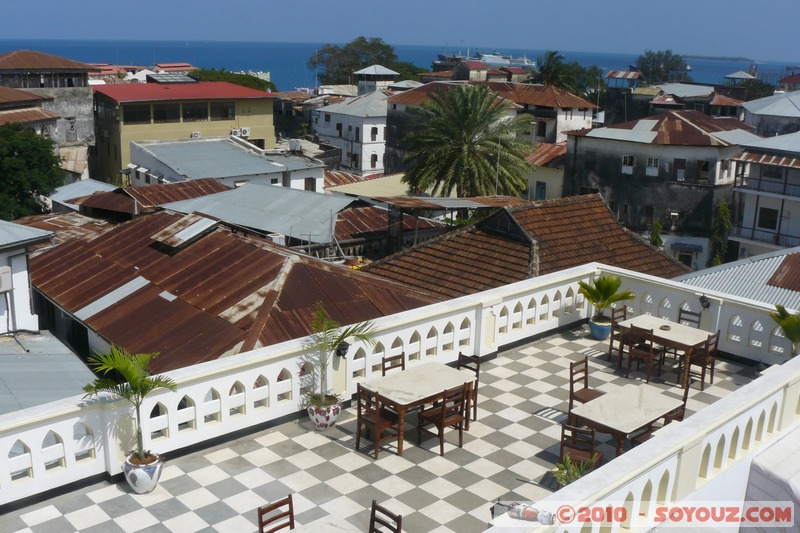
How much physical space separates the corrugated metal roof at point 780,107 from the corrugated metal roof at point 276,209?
2151 inches

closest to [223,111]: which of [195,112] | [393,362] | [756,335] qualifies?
[195,112]

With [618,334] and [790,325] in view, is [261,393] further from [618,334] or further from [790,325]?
[790,325]

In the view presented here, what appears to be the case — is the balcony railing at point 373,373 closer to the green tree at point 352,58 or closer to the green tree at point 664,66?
the green tree at point 352,58

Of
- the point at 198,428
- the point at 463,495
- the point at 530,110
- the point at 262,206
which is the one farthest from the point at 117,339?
the point at 530,110

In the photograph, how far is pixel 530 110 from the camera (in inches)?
3155

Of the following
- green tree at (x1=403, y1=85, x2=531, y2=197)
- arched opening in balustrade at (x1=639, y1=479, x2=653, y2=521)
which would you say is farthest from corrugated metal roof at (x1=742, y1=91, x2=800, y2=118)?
arched opening in balustrade at (x1=639, y1=479, x2=653, y2=521)

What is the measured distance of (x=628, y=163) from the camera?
60750 mm

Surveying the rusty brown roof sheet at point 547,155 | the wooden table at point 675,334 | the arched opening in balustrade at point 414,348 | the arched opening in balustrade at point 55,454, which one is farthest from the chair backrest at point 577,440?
the rusty brown roof sheet at point 547,155

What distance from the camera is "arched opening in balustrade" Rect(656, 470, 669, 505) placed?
754 cm

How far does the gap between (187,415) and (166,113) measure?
6659 cm

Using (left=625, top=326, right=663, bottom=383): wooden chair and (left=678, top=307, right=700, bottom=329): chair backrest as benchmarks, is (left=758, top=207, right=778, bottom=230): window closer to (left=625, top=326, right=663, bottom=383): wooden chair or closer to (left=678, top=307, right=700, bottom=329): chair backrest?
(left=678, top=307, right=700, bottom=329): chair backrest

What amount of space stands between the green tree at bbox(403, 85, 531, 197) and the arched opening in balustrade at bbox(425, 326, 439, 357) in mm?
35681

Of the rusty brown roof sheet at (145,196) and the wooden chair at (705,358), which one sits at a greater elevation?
the wooden chair at (705,358)

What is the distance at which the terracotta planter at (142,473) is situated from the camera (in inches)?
328
